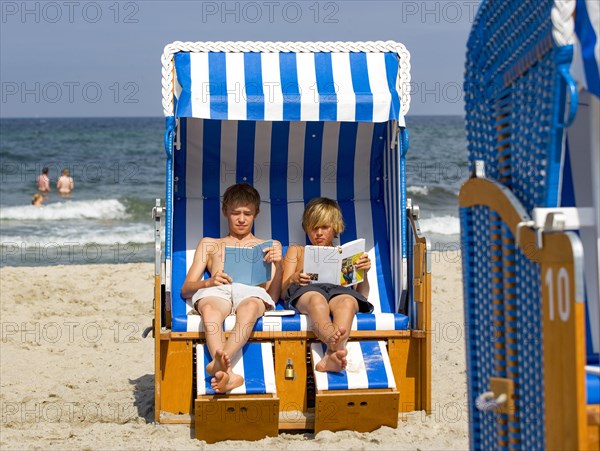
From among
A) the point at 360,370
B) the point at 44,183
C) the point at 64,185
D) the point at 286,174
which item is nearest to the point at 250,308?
the point at 360,370

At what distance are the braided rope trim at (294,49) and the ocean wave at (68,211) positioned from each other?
1230cm

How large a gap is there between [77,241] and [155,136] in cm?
2345

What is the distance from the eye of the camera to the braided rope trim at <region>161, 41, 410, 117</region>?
5801 millimetres

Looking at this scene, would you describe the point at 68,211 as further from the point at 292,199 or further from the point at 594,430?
the point at 594,430

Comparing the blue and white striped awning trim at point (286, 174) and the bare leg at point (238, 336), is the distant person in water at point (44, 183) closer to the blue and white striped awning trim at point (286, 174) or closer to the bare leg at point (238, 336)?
the blue and white striped awning trim at point (286, 174)

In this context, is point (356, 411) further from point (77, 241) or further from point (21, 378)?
point (77, 241)

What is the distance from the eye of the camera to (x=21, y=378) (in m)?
6.57

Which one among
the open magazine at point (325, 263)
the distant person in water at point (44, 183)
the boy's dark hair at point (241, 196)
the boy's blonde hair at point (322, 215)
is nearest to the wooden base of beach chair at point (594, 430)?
the open magazine at point (325, 263)

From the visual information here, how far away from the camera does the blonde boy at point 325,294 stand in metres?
5.29

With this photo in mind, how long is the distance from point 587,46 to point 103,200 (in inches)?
690

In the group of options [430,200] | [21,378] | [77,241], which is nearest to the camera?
[21,378]

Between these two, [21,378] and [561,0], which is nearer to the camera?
[561,0]

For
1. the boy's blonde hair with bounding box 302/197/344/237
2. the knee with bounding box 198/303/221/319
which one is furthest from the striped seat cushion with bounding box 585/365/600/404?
the boy's blonde hair with bounding box 302/197/344/237

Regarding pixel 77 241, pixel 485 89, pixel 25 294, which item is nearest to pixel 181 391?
pixel 485 89
